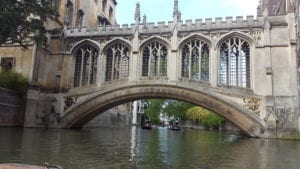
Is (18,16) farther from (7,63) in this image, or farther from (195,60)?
(7,63)

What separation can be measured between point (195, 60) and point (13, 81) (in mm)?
13230

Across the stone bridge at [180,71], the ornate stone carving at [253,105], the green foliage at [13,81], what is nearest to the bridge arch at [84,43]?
the stone bridge at [180,71]

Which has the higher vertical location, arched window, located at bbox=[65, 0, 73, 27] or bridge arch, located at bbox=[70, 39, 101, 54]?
arched window, located at bbox=[65, 0, 73, 27]

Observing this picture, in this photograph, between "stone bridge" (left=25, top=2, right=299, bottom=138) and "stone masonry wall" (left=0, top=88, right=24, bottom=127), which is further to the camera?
"stone masonry wall" (left=0, top=88, right=24, bottom=127)

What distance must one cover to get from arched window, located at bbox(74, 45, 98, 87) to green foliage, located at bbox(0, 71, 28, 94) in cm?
399

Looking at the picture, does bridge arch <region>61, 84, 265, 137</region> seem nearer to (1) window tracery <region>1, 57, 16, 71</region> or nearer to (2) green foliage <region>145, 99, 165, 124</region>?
(1) window tracery <region>1, 57, 16, 71</region>

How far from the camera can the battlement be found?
78.7 ft

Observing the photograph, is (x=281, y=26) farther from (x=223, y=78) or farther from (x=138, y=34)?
(x=138, y=34)

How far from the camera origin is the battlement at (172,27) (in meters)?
24.0

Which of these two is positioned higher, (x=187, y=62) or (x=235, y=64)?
(x=187, y=62)

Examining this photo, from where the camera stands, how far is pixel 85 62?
28.1 m

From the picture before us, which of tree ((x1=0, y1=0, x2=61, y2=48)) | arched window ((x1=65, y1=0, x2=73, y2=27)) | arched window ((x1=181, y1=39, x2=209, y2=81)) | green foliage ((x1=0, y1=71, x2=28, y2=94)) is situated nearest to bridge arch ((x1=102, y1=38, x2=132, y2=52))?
arched window ((x1=181, y1=39, x2=209, y2=81))

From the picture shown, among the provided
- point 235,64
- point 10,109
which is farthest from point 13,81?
point 235,64

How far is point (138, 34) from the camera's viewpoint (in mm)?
26312
